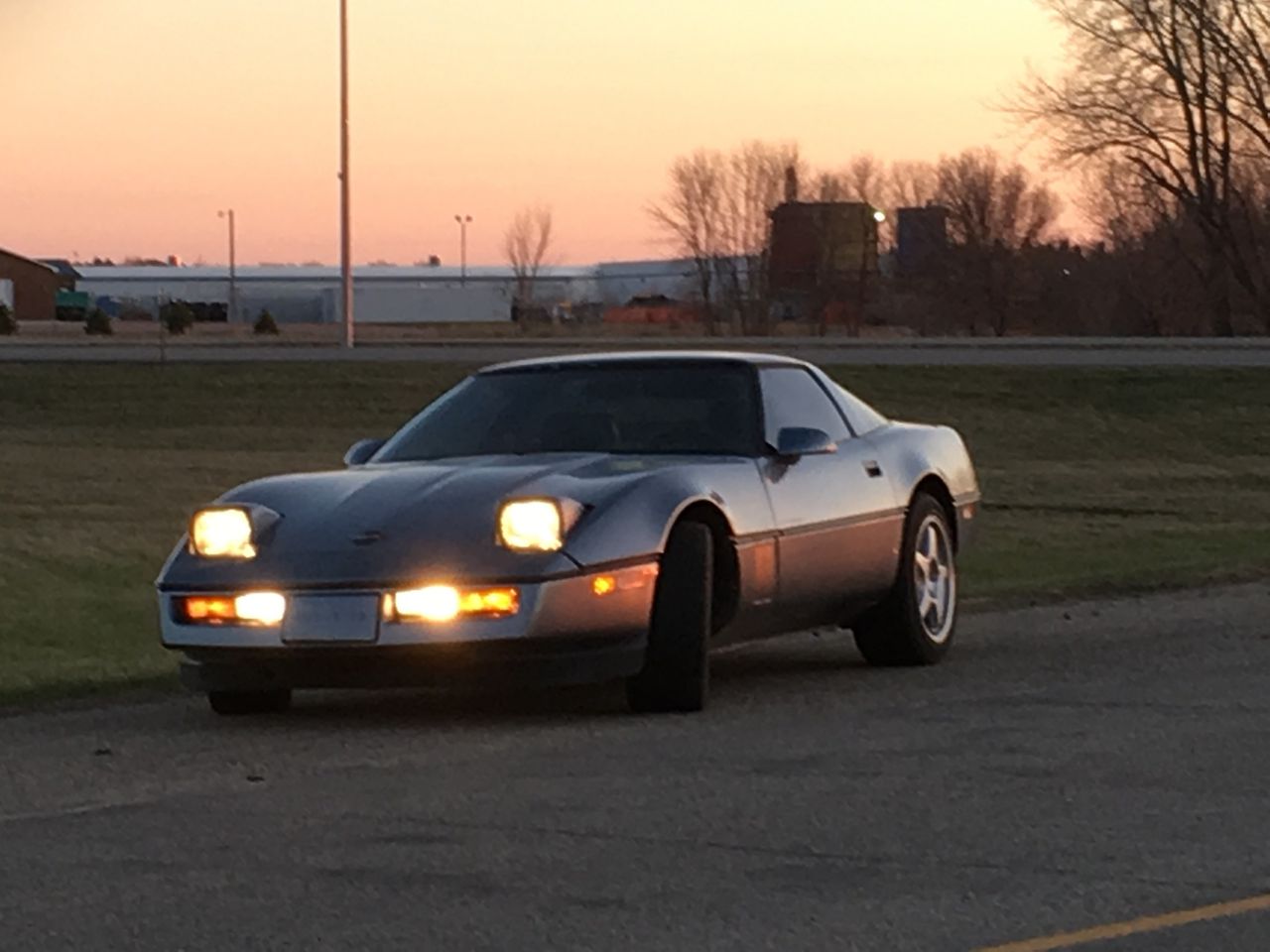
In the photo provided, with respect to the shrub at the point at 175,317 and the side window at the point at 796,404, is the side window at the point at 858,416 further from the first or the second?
the shrub at the point at 175,317

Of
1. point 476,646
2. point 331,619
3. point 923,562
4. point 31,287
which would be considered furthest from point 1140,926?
point 31,287

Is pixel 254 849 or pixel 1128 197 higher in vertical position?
pixel 1128 197

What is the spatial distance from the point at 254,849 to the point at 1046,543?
14.4 metres

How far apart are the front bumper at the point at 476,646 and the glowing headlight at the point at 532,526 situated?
0.51ft

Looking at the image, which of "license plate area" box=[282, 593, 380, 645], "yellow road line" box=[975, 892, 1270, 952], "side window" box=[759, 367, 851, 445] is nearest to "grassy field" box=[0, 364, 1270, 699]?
"license plate area" box=[282, 593, 380, 645]

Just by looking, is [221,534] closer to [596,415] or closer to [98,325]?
[596,415]

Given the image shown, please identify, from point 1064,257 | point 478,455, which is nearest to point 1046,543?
point 478,455

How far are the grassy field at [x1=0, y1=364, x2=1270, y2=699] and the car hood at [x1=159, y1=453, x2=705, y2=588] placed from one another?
2170 millimetres

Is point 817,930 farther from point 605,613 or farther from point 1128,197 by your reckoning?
point 1128,197

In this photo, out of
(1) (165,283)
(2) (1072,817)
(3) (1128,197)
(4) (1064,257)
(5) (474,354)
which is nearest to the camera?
(2) (1072,817)

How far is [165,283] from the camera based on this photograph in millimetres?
124812

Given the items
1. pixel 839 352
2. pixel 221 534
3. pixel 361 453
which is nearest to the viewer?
pixel 221 534

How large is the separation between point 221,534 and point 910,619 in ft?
10.0

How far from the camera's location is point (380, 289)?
108 metres
